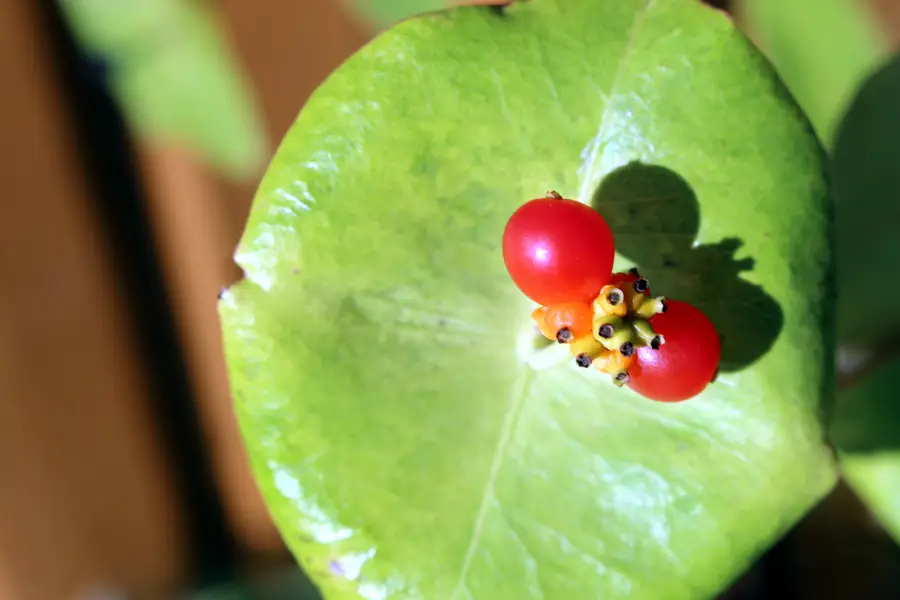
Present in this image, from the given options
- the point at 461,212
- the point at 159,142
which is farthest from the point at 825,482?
the point at 159,142

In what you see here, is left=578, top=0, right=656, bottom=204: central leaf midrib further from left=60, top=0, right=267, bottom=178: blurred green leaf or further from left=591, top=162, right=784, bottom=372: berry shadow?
left=60, top=0, right=267, bottom=178: blurred green leaf

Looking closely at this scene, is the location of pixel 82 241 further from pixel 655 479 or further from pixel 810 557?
pixel 810 557

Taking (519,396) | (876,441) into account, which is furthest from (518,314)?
(876,441)

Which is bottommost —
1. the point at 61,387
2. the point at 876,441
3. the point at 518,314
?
the point at 61,387

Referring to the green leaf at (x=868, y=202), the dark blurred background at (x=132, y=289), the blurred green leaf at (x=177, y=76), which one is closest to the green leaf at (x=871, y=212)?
the green leaf at (x=868, y=202)

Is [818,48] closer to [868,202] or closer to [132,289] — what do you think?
[868,202]

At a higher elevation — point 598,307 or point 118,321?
point 598,307
